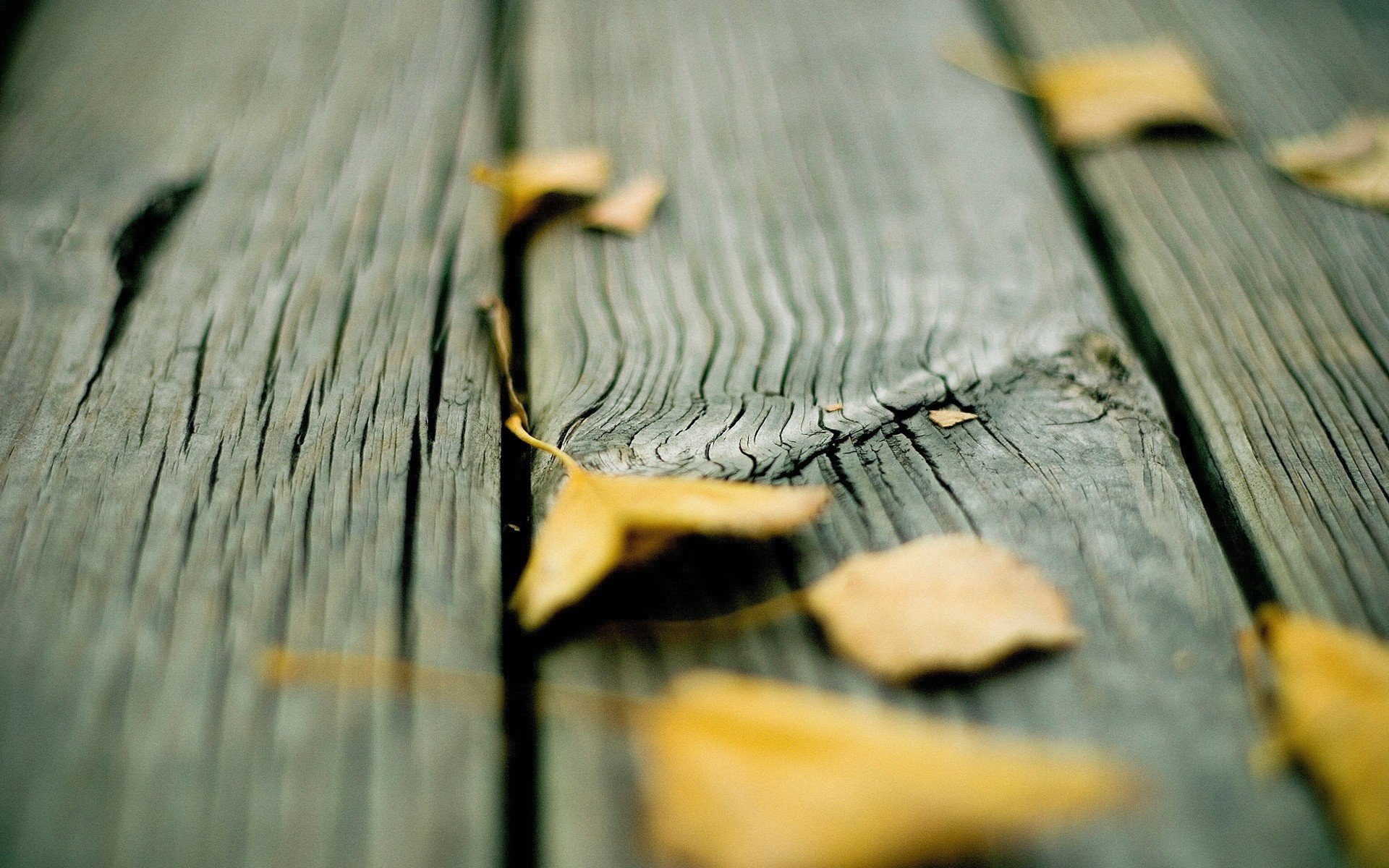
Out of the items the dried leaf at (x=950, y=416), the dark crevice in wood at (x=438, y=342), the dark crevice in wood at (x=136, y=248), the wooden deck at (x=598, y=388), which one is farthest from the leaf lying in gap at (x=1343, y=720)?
the dark crevice in wood at (x=136, y=248)

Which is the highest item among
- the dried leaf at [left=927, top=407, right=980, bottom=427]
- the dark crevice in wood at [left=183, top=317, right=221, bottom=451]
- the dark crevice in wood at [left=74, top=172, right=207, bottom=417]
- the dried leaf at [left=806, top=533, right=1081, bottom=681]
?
the dark crevice in wood at [left=74, top=172, right=207, bottom=417]

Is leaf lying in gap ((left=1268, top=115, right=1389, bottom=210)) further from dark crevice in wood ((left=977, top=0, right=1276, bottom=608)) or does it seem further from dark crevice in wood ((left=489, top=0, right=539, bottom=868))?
dark crevice in wood ((left=489, top=0, right=539, bottom=868))

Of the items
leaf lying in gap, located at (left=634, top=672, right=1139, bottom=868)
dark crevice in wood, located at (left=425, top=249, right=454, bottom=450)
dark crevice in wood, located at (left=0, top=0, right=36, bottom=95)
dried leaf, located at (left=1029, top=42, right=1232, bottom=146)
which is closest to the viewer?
leaf lying in gap, located at (left=634, top=672, right=1139, bottom=868)

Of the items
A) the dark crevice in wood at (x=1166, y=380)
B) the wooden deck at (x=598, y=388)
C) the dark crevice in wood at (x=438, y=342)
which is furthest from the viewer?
the dark crevice in wood at (x=438, y=342)

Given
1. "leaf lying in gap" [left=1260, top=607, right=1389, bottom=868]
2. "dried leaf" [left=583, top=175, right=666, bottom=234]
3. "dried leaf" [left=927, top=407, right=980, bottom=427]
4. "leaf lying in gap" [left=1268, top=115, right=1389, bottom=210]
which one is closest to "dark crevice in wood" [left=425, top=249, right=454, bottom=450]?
→ "dried leaf" [left=583, top=175, right=666, bottom=234]

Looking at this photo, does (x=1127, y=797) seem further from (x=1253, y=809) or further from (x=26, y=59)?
(x=26, y=59)

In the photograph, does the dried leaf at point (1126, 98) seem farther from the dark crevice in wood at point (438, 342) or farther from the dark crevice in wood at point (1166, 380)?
the dark crevice in wood at point (438, 342)

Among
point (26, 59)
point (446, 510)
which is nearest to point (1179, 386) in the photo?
point (446, 510)
